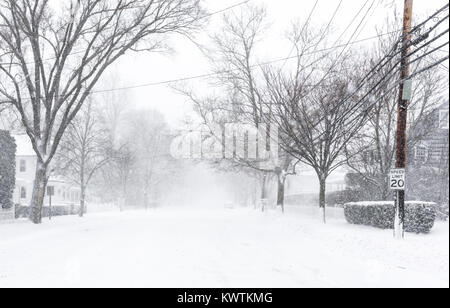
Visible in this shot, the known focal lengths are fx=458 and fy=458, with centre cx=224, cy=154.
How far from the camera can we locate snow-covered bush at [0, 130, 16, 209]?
97.1ft

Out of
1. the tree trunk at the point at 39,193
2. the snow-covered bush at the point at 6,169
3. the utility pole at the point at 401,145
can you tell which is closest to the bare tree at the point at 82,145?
the snow-covered bush at the point at 6,169

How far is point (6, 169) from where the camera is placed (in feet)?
98.8

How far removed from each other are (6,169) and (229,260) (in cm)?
2432

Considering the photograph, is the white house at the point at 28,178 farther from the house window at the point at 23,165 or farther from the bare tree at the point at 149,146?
the bare tree at the point at 149,146

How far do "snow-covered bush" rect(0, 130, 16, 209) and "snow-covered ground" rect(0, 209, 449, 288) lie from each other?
50.5 ft

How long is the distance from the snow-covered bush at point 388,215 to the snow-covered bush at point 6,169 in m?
21.9

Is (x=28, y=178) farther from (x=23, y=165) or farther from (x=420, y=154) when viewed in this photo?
(x=420, y=154)

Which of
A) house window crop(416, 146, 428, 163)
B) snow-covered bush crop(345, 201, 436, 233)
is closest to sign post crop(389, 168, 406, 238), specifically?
snow-covered bush crop(345, 201, 436, 233)

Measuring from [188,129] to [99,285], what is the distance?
26.3 meters

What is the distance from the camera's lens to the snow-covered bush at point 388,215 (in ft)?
45.6

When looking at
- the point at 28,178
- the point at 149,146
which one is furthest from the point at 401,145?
the point at 28,178

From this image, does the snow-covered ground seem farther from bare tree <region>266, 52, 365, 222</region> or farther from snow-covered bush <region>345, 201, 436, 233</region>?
bare tree <region>266, 52, 365, 222</region>
